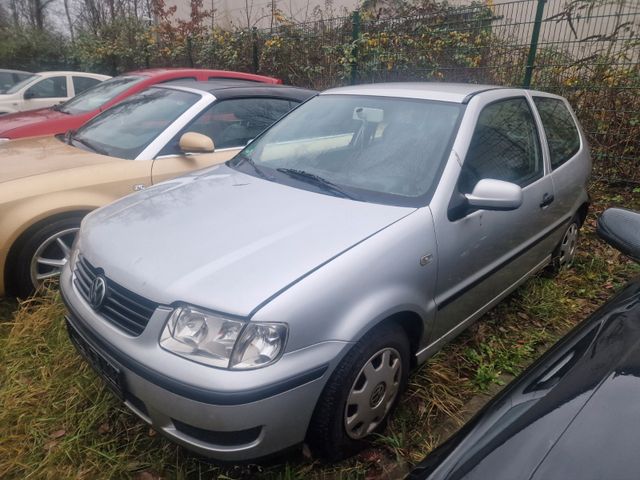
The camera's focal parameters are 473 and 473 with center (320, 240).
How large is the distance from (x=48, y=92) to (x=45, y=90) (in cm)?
6

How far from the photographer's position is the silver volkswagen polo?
5.49 ft

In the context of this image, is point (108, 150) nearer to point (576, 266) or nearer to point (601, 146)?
point (576, 266)

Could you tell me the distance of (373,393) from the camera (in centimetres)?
206

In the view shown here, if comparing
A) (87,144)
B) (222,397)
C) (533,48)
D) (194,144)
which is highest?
(533,48)

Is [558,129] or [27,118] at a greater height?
[558,129]

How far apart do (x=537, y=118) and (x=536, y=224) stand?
0.75 meters

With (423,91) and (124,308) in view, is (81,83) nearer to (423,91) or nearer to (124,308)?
(423,91)

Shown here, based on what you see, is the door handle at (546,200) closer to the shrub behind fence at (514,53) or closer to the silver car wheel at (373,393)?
the silver car wheel at (373,393)

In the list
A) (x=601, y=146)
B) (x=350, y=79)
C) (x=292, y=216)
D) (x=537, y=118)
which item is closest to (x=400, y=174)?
(x=292, y=216)

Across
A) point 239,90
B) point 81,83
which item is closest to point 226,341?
point 239,90

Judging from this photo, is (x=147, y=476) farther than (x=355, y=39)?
No

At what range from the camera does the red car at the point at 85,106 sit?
514cm

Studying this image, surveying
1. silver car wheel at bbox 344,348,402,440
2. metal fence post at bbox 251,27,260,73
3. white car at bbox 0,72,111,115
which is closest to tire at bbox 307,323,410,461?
silver car wheel at bbox 344,348,402,440

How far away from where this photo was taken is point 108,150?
143 inches
